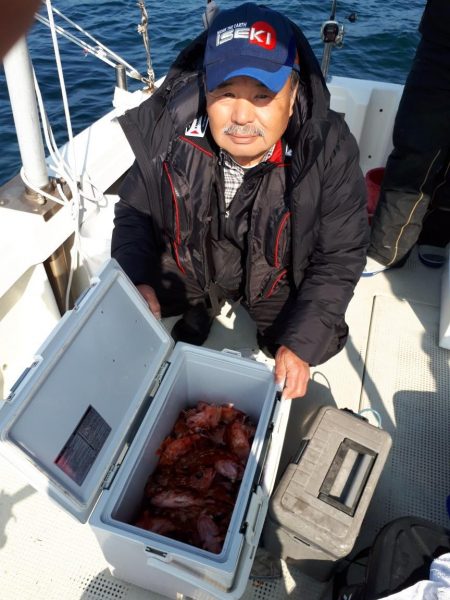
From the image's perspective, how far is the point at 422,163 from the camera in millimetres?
2570

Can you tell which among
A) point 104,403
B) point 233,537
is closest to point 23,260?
point 104,403

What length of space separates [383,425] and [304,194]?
3.92ft

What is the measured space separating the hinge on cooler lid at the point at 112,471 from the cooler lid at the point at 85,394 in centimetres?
2

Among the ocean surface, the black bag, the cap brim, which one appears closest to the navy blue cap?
the cap brim

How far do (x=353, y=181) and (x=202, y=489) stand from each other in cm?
142

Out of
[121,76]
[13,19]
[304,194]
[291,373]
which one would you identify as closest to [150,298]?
[291,373]

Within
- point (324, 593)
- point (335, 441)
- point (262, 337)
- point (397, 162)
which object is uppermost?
point (397, 162)

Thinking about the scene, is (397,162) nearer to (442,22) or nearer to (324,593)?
(442,22)

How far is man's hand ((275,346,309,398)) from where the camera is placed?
1.77 meters

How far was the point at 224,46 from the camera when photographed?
1.65 metres

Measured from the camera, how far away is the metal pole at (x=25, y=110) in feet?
5.58

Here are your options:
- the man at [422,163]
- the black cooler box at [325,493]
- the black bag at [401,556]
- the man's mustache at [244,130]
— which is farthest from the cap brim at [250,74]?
the black bag at [401,556]

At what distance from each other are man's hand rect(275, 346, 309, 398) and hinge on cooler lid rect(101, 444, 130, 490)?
64 cm

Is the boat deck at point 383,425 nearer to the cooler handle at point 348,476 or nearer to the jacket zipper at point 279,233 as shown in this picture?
the cooler handle at point 348,476
